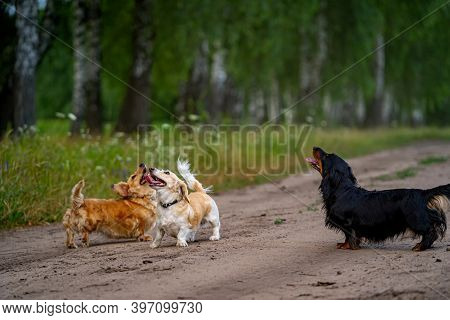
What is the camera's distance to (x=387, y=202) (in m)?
8.34

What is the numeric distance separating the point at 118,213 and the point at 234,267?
2.50 m

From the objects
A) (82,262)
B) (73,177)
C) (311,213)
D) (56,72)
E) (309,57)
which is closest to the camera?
(82,262)

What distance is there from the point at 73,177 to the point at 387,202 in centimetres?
615

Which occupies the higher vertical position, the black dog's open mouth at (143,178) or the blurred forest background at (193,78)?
the blurred forest background at (193,78)

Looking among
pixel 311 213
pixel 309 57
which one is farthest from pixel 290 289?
pixel 309 57

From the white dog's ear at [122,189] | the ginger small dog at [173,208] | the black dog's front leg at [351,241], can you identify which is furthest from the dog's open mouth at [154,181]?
the black dog's front leg at [351,241]

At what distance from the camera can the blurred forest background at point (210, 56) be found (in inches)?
702

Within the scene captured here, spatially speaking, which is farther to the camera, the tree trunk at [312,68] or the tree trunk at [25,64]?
the tree trunk at [312,68]

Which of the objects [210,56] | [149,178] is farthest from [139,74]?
[149,178]

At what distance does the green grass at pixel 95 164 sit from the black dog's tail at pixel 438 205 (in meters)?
6.22

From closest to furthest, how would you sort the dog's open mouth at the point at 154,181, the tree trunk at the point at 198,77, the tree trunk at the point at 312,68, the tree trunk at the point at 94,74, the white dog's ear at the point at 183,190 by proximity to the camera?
1. the dog's open mouth at the point at 154,181
2. the white dog's ear at the point at 183,190
3. the tree trunk at the point at 94,74
4. the tree trunk at the point at 198,77
5. the tree trunk at the point at 312,68

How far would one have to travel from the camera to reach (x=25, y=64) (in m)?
16.2

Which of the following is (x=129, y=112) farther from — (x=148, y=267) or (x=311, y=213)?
(x=148, y=267)

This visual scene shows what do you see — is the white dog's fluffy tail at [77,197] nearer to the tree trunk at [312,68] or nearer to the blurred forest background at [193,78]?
the blurred forest background at [193,78]
